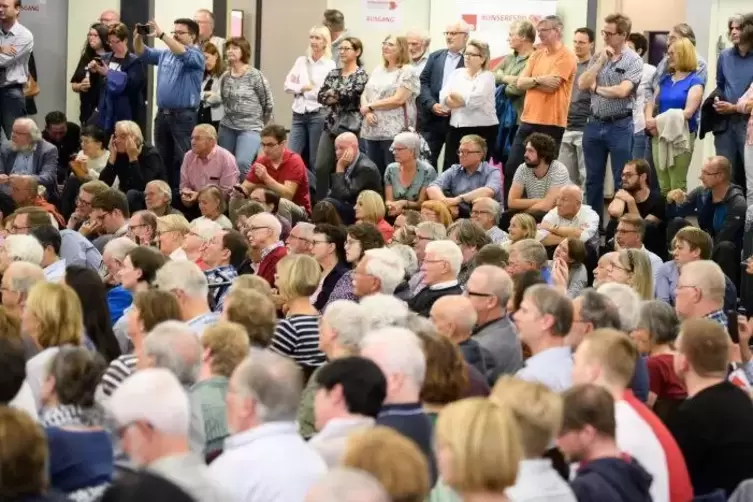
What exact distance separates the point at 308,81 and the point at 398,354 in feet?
27.4

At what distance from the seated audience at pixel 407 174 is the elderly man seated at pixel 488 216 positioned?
1.05 m

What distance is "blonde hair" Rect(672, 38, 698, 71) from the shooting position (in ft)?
37.6

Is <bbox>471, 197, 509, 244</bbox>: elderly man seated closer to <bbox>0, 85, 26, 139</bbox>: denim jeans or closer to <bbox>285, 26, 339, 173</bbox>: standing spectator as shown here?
<bbox>285, 26, 339, 173</bbox>: standing spectator

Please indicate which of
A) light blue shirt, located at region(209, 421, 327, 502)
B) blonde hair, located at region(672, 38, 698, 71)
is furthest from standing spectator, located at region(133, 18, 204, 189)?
light blue shirt, located at region(209, 421, 327, 502)

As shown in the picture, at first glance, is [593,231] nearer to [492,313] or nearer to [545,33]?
[545,33]

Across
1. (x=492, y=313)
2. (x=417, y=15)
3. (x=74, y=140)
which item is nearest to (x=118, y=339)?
(x=492, y=313)

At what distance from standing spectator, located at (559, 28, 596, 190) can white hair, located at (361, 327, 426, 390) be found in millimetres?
7773

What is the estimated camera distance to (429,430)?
4.74 m

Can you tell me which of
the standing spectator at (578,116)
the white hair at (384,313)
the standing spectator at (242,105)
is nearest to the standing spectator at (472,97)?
the standing spectator at (578,116)

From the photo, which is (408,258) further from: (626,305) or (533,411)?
(533,411)

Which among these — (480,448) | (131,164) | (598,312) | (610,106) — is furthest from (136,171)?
(480,448)

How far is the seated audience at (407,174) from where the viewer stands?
11.6 m

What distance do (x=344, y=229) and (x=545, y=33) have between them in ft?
11.3

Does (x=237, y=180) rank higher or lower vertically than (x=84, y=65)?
lower
